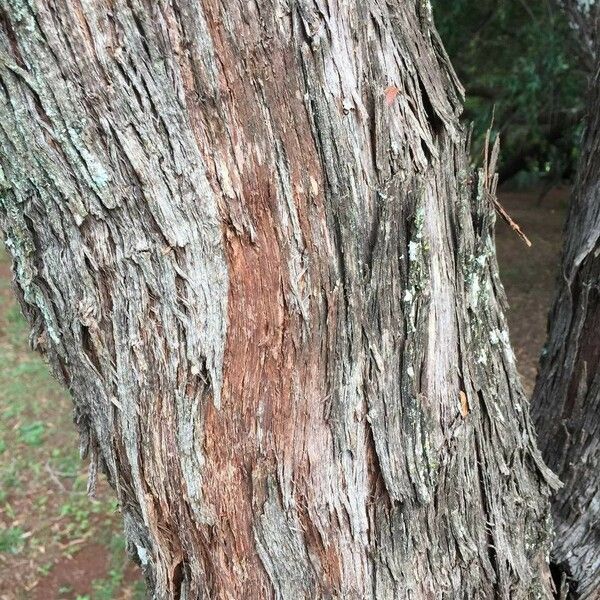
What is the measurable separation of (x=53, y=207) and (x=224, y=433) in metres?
0.48

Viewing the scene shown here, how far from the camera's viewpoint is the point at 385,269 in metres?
1.11

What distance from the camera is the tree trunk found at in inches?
61.0

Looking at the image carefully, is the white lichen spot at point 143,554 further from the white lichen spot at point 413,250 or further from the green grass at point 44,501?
the green grass at point 44,501

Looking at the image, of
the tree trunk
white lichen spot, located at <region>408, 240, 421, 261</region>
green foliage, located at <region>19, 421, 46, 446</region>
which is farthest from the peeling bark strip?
green foliage, located at <region>19, 421, 46, 446</region>

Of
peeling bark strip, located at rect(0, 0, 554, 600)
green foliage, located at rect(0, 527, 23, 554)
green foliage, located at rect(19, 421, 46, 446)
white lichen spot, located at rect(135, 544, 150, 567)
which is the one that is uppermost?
peeling bark strip, located at rect(0, 0, 554, 600)

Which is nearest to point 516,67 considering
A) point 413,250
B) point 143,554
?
point 413,250

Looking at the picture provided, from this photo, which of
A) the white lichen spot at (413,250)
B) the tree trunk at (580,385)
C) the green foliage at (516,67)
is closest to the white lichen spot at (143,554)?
the white lichen spot at (413,250)

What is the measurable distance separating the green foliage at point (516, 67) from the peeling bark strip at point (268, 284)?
167 inches

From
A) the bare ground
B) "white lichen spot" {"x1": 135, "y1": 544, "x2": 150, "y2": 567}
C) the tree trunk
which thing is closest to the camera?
"white lichen spot" {"x1": 135, "y1": 544, "x2": 150, "y2": 567}

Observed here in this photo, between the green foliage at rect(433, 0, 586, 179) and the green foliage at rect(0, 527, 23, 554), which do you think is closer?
the green foliage at rect(0, 527, 23, 554)

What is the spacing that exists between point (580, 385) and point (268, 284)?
0.96 meters

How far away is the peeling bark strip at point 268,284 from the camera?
3.05ft

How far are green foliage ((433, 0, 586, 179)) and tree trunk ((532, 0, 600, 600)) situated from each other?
11.9ft

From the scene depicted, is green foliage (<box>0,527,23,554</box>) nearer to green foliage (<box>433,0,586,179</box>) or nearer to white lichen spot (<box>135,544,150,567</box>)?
white lichen spot (<box>135,544,150,567</box>)
